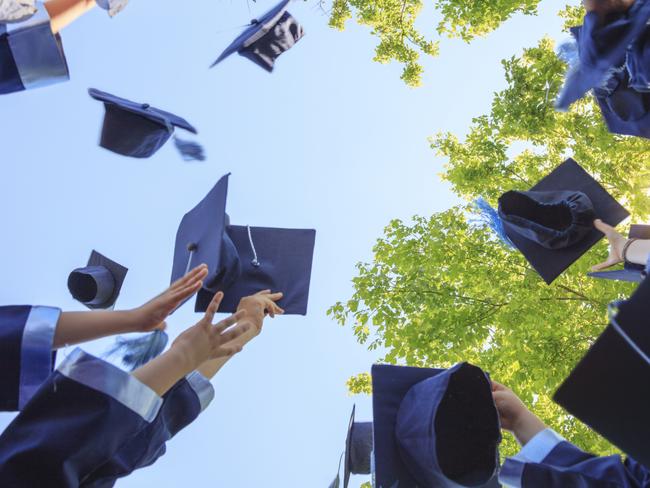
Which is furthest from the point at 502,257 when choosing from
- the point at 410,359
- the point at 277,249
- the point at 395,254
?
the point at 277,249

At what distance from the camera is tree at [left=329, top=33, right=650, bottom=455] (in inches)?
167

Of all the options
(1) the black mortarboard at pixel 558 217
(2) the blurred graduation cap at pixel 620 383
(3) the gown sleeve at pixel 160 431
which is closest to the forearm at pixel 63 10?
(3) the gown sleeve at pixel 160 431

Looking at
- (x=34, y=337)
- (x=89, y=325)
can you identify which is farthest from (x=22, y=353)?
(x=89, y=325)

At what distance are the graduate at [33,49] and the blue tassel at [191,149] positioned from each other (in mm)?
802

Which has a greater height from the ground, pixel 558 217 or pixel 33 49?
pixel 33 49

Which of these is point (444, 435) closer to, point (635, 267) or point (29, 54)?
point (635, 267)

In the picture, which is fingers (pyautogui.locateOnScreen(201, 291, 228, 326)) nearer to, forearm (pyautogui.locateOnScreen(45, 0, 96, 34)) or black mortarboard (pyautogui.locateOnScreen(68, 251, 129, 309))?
forearm (pyautogui.locateOnScreen(45, 0, 96, 34))

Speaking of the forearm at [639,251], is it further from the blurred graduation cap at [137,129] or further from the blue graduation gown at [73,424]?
the blurred graduation cap at [137,129]

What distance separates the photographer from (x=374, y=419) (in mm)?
2377

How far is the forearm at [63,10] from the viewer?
290 cm

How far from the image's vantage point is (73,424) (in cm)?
135

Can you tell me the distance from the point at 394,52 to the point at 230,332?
24.2 feet

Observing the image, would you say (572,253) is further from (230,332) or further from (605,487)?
(230,332)

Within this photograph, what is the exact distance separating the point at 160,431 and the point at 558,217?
9.07 feet
